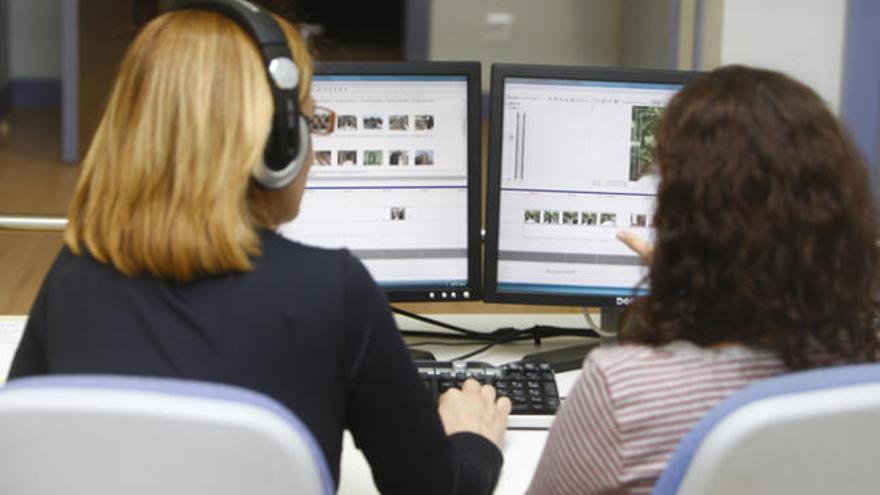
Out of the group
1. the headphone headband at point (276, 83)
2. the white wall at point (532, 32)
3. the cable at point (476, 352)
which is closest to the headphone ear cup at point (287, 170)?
the headphone headband at point (276, 83)

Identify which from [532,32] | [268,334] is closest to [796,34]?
[532,32]

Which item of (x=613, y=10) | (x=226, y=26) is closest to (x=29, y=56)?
(x=613, y=10)

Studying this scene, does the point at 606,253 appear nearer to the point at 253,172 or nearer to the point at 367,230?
the point at 367,230

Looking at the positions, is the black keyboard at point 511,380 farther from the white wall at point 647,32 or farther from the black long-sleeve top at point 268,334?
the white wall at point 647,32

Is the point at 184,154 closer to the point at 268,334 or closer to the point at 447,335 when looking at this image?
the point at 268,334

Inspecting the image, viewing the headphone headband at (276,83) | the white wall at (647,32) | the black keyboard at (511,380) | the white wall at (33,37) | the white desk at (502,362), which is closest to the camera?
the headphone headband at (276,83)

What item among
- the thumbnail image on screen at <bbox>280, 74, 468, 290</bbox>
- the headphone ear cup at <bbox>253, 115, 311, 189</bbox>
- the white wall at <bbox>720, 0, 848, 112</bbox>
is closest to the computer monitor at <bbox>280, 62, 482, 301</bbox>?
the thumbnail image on screen at <bbox>280, 74, 468, 290</bbox>

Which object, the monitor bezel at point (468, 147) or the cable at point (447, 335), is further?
the cable at point (447, 335)

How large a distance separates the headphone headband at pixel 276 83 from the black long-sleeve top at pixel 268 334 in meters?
0.07

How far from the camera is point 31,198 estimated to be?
4969mm

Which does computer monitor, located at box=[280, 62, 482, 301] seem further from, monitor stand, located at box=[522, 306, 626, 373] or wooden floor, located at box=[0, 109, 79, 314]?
wooden floor, located at box=[0, 109, 79, 314]

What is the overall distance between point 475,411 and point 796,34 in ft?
10.7

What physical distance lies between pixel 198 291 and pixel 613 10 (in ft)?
16.9

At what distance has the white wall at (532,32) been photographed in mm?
6176
